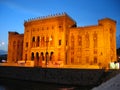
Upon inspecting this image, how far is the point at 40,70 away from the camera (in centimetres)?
5081

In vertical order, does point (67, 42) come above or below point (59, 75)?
above

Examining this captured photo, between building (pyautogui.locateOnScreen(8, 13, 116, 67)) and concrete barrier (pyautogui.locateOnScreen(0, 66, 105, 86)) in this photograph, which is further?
building (pyautogui.locateOnScreen(8, 13, 116, 67))

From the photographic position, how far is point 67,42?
2581 inches

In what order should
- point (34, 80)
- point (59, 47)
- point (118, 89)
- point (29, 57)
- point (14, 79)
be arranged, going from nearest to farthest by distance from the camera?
point (118, 89) < point (34, 80) < point (14, 79) < point (59, 47) < point (29, 57)

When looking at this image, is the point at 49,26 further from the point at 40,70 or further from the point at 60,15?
the point at 40,70

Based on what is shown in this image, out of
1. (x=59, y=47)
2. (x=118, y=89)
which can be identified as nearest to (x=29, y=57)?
(x=59, y=47)

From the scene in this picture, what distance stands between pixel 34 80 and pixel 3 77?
13.4 meters

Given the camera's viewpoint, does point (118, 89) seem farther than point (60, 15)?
No

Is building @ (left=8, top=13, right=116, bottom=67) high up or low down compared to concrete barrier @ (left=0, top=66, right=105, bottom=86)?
up

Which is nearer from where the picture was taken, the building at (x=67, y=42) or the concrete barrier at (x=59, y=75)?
the concrete barrier at (x=59, y=75)

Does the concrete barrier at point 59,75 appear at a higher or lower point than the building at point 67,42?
lower

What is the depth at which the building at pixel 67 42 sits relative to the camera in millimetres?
59625

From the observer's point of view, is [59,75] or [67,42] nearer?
[59,75]

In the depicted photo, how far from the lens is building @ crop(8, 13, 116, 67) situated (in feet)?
196
